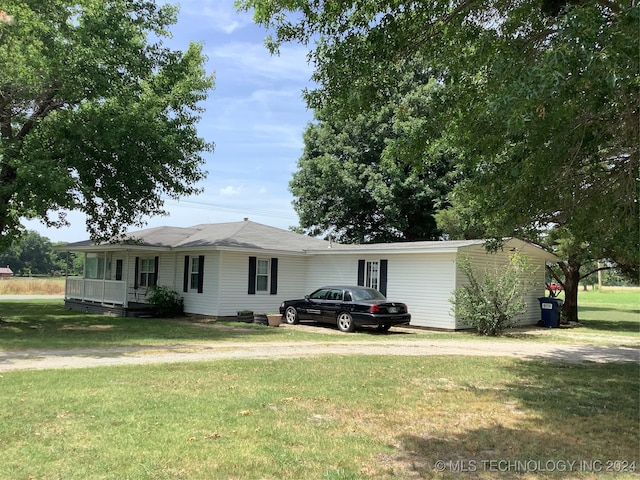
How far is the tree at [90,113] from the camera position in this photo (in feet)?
47.6

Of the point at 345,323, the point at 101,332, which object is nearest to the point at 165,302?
the point at 101,332

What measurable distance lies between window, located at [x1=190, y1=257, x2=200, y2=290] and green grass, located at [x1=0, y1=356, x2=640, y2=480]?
1223 centimetres

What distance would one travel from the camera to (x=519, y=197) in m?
7.83

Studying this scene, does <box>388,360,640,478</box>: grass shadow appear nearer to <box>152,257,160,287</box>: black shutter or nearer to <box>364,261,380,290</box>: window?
<box>364,261,380,290</box>: window

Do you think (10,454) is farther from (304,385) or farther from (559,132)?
(559,132)

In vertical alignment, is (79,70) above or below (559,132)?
above

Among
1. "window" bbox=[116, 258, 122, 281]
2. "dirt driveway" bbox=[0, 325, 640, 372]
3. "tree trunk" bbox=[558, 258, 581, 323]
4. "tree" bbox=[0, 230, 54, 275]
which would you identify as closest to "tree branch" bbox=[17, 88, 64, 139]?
"dirt driveway" bbox=[0, 325, 640, 372]

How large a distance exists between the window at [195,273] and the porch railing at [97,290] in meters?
3.10

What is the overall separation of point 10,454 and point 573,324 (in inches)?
875

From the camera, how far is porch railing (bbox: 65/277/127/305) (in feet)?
74.4

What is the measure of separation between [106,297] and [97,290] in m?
1.10

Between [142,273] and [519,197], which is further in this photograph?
[142,273]

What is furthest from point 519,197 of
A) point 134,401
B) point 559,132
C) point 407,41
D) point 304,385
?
point 134,401

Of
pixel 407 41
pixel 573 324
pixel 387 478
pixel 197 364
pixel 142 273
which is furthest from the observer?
pixel 142 273
